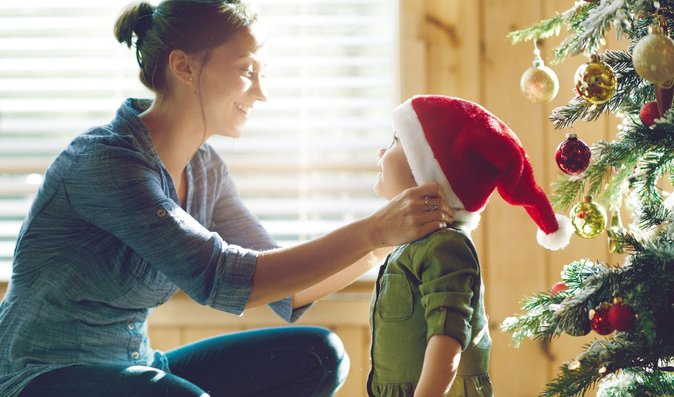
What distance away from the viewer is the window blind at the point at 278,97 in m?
2.01

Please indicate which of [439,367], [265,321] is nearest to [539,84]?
[439,367]

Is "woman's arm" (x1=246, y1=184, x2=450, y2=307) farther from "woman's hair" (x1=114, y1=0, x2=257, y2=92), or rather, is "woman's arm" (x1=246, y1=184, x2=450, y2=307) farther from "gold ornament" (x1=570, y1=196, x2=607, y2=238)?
"woman's hair" (x1=114, y1=0, x2=257, y2=92)

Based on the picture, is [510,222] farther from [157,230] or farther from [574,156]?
[157,230]

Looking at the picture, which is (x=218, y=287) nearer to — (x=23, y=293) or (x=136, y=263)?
(x=136, y=263)

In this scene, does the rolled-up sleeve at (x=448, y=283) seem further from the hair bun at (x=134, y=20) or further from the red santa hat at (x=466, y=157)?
the hair bun at (x=134, y=20)

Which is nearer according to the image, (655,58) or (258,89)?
(655,58)

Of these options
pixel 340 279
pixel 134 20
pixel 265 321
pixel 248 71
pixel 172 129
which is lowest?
pixel 265 321

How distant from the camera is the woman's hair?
1.44 m

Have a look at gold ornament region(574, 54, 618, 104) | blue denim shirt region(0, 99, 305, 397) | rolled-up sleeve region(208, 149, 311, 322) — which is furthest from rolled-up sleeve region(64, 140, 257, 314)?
gold ornament region(574, 54, 618, 104)

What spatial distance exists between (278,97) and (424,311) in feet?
3.09

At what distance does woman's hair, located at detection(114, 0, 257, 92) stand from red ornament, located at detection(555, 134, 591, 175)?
2.18 ft

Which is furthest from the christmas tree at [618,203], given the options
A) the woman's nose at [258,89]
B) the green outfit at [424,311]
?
the woman's nose at [258,89]

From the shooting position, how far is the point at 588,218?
4.23 ft

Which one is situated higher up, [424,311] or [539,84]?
[539,84]
